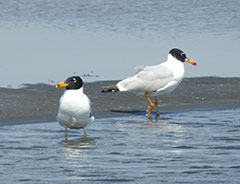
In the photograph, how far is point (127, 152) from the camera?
10320 mm

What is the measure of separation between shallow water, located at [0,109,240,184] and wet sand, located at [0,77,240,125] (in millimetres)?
1087

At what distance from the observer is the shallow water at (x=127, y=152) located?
8812 mm

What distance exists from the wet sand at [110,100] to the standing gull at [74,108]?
2.00 metres

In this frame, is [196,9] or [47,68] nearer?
[47,68]

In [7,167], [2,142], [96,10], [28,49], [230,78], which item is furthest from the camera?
[96,10]

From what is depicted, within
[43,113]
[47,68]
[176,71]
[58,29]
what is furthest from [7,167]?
[58,29]

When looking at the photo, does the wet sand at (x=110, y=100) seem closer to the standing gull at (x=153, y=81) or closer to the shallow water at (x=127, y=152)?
the standing gull at (x=153, y=81)

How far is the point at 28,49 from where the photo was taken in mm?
21828

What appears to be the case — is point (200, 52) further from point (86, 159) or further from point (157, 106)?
point (86, 159)

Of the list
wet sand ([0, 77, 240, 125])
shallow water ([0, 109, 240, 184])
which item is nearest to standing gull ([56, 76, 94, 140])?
shallow water ([0, 109, 240, 184])

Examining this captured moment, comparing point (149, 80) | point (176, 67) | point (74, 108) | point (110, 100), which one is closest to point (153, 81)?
point (149, 80)

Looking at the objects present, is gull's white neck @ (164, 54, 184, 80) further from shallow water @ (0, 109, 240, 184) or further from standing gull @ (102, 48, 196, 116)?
shallow water @ (0, 109, 240, 184)

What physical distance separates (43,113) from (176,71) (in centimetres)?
286

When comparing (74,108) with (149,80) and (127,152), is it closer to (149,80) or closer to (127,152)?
(127,152)
